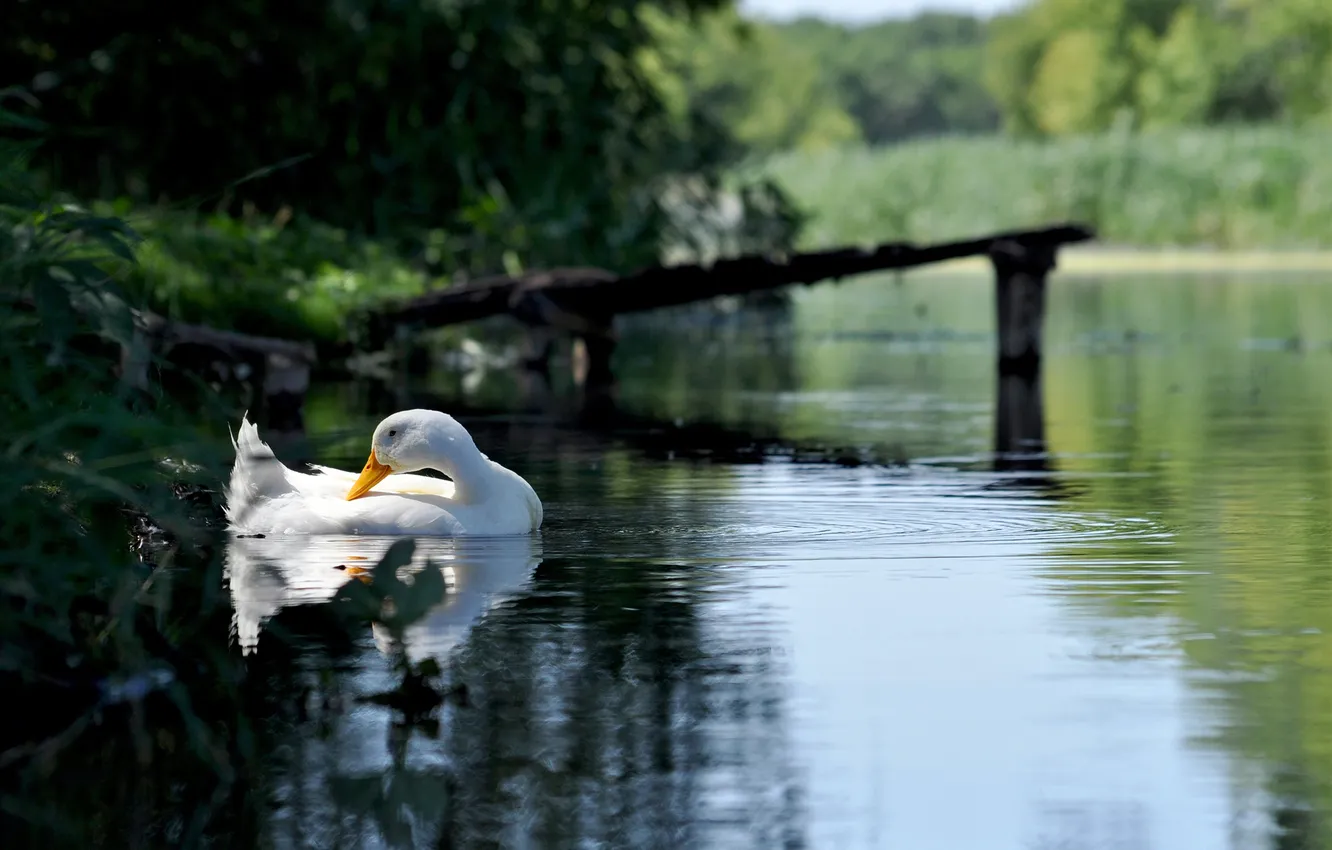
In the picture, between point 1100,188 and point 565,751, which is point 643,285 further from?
point 1100,188

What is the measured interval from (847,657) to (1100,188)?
53.4 m

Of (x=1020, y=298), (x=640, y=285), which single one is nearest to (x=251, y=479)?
(x=640, y=285)

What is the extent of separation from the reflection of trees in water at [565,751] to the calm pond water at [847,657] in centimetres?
1

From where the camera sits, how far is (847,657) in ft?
24.0

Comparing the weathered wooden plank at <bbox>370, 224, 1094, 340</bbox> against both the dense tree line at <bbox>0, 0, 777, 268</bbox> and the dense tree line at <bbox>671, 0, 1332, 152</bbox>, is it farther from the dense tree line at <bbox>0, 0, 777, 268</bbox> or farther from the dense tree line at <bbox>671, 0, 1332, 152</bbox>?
the dense tree line at <bbox>671, 0, 1332, 152</bbox>

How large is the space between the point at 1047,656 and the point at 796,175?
58.1 metres

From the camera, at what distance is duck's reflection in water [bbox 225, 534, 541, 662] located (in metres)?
7.70

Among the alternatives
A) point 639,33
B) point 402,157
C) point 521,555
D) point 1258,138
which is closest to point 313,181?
point 402,157

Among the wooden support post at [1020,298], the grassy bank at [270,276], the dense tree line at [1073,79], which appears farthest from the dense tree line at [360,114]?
the dense tree line at [1073,79]

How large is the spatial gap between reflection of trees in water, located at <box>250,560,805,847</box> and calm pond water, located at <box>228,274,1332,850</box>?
0.5 inches

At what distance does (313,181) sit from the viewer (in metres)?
24.7

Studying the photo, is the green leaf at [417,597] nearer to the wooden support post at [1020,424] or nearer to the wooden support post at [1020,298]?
the wooden support post at [1020,424]

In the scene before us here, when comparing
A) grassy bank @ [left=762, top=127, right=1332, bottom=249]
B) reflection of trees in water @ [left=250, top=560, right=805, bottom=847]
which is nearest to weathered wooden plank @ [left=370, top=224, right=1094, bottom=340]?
reflection of trees in water @ [left=250, top=560, right=805, bottom=847]

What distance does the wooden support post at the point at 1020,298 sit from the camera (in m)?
21.2
